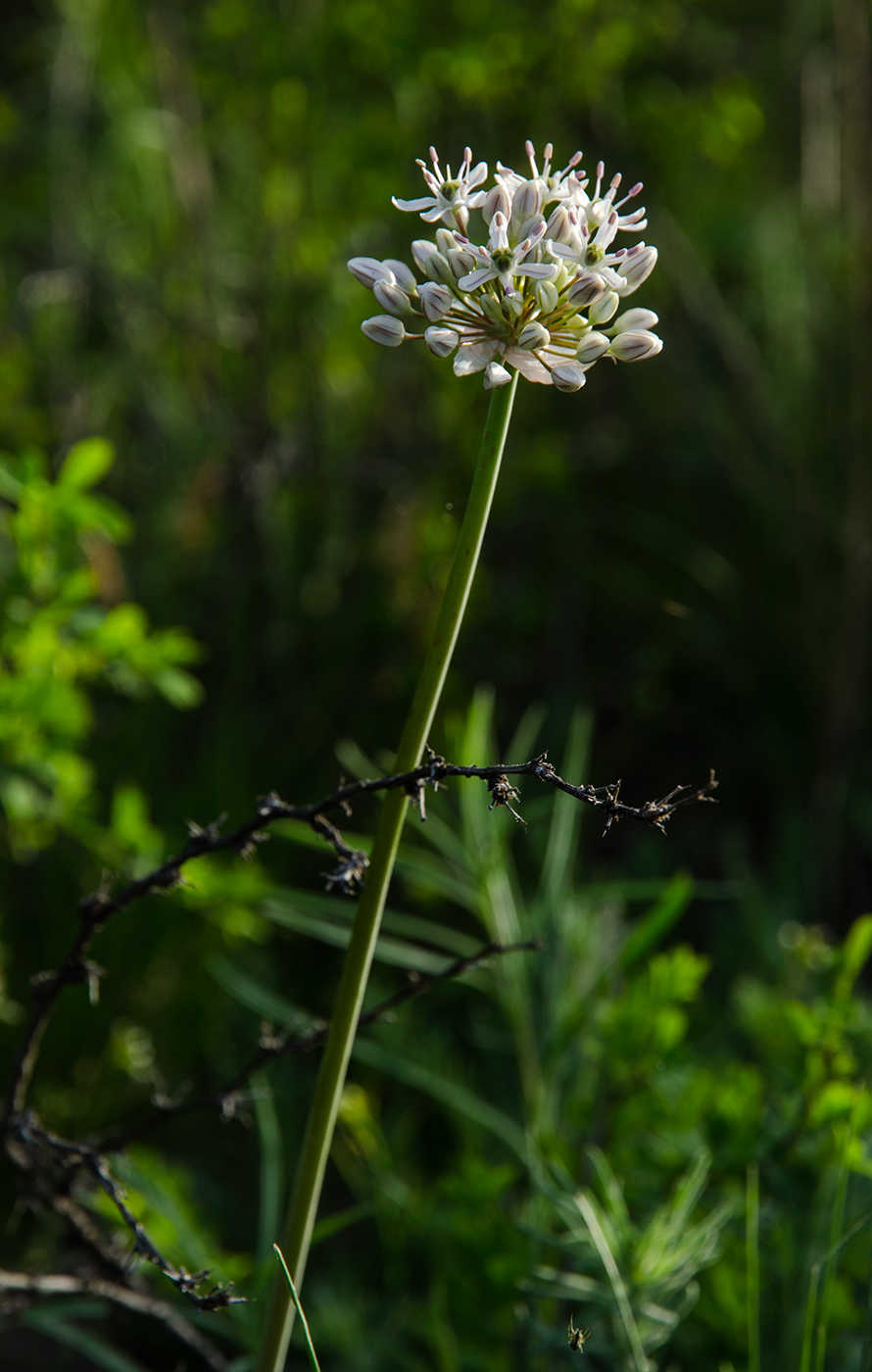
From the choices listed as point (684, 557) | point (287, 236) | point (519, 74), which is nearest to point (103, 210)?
point (287, 236)

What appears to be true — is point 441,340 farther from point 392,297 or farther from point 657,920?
point 657,920

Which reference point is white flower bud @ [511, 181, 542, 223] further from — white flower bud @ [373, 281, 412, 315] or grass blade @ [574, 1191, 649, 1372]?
grass blade @ [574, 1191, 649, 1372]

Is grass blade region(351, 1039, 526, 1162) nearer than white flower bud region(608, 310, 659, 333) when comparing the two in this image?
No

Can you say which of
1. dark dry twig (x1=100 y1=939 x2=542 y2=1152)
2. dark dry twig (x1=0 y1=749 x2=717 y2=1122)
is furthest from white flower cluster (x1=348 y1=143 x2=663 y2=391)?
dark dry twig (x1=100 y1=939 x2=542 y2=1152)

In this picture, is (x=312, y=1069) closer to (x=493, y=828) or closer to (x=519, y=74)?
(x=493, y=828)

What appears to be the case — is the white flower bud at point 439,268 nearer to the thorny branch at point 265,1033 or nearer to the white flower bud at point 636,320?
the white flower bud at point 636,320
